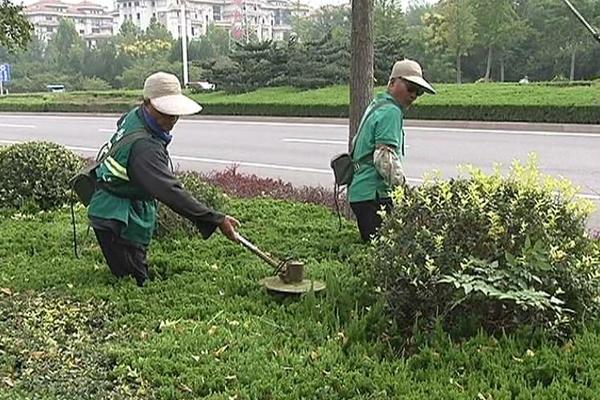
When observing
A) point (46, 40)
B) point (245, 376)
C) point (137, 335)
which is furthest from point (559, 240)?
point (46, 40)

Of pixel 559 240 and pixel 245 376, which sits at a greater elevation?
pixel 559 240

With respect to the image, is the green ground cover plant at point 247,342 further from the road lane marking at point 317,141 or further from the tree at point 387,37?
the tree at point 387,37

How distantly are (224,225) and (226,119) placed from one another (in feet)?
57.7

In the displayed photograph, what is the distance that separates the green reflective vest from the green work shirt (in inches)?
53.9

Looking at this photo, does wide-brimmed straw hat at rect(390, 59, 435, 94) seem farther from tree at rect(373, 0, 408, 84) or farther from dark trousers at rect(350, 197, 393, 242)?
tree at rect(373, 0, 408, 84)

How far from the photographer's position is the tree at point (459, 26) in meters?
32.5

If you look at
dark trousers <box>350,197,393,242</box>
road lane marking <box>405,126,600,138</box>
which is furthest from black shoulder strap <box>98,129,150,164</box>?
A: road lane marking <box>405,126,600,138</box>

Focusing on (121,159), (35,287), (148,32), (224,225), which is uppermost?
(148,32)

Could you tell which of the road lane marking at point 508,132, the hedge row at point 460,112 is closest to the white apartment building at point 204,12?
the hedge row at point 460,112

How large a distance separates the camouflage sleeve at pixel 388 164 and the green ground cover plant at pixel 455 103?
11.3 meters

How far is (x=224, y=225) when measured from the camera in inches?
157

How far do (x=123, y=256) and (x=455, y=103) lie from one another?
44.5ft

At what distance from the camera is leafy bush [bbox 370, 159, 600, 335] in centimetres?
321

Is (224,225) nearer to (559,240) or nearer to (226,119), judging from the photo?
(559,240)
